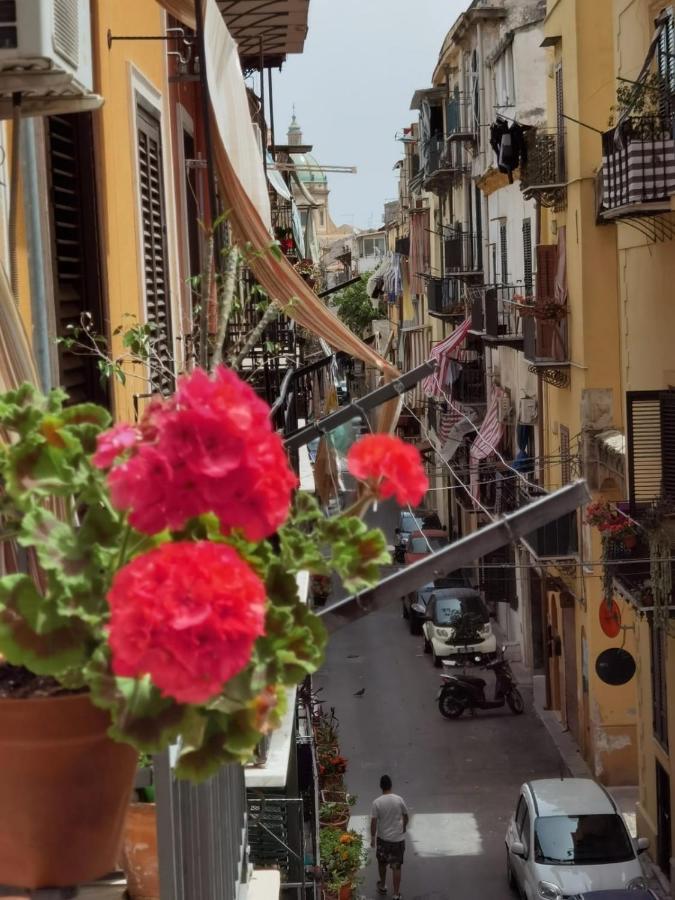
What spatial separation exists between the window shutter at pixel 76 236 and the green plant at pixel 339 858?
6438 millimetres

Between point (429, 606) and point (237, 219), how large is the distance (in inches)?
920

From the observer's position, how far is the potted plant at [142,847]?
2758 millimetres

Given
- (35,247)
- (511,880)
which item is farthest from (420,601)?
(35,247)

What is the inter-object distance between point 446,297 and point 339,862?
95.1 ft

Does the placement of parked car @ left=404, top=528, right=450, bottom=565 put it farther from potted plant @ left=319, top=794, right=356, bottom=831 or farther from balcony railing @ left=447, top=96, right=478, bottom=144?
potted plant @ left=319, top=794, right=356, bottom=831

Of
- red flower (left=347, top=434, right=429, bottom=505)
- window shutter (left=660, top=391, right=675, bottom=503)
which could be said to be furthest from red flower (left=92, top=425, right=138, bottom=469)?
window shutter (left=660, top=391, right=675, bottom=503)

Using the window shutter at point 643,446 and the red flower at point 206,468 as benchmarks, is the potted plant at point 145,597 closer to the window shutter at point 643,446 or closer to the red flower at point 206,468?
the red flower at point 206,468

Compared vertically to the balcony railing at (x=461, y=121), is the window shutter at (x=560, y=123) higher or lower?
lower

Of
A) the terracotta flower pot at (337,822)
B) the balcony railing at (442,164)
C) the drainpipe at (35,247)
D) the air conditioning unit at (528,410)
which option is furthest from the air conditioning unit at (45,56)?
the balcony railing at (442,164)

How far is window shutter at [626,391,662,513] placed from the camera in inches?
640

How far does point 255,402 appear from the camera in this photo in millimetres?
2016

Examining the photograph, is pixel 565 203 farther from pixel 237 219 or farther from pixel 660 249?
pixel 237 219

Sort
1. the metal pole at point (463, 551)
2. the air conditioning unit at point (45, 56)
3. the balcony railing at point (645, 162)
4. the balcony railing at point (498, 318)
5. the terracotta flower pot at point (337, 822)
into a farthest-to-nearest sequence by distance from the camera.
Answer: the balcony railing at point (498, 318)
the balcony railing at point (645, 162)
the terracotta flower pot at point (337, 822)
the air conditioning unit at point (45, 56)
the metal pole at point (463, 551)

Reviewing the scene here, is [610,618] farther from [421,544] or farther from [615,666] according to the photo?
[421,544]
